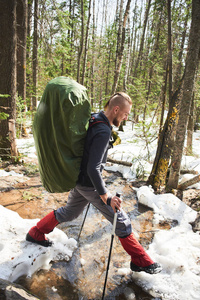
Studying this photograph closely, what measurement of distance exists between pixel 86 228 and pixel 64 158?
1.96 metres

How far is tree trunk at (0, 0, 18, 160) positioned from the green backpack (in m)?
3.10

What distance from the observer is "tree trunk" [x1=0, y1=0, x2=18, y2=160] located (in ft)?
14.8

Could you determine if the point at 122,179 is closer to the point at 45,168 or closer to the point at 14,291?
the point at 45,168

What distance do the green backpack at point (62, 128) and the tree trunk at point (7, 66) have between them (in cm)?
310

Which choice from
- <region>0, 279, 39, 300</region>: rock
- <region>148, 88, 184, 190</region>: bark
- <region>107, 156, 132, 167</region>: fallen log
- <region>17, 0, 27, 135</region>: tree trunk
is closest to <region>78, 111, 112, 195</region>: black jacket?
<region>0, 279, 39, 300</region>: rock

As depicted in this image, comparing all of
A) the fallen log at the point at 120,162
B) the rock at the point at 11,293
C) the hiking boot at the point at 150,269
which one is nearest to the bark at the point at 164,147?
the fallen log at the point at 120,162

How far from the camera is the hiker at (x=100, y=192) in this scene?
189 centimetres

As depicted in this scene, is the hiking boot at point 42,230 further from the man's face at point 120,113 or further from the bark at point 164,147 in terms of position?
the bark at point 164,147

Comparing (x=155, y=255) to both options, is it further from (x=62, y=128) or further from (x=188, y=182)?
(x=188, y=182)

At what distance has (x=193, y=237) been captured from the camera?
3096 millimetres

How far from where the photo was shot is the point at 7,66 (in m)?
4.72

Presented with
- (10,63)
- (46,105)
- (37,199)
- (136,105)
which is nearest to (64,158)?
(46,105)

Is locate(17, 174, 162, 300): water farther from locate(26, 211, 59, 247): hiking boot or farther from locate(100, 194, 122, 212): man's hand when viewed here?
locate(100, 194, 122, 212): man's hand

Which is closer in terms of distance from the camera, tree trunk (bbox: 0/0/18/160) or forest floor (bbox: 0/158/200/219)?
forest floor (bbox: 0/158/200/219)
